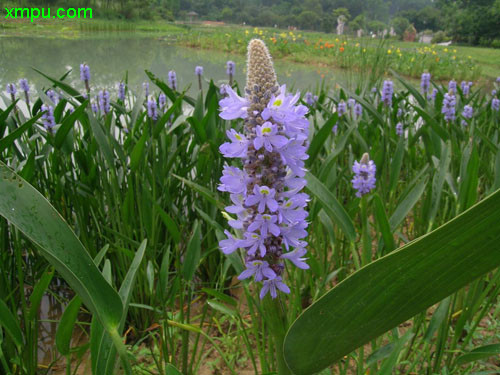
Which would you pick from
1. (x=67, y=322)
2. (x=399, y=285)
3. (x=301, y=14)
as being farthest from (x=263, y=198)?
(x=301, y=14)

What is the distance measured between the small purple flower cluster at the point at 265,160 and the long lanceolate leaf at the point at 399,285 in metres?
0.12

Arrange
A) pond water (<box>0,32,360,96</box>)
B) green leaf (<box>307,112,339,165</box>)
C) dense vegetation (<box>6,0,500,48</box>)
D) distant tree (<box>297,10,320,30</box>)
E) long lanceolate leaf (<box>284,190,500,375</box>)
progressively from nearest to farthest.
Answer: long lanceolate leaf (<box>284,190,500,375</box>)
green leaf (<box>307,112,339,165</box>)
pond water (<box>0,32,360,96</box>)
dense vegetation (<box>6,0,500,48</box>)
distant tree (<box>297,10,320,30</box>)

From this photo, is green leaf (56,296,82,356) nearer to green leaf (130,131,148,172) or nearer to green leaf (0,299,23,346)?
green leaf (0,299,23,346)

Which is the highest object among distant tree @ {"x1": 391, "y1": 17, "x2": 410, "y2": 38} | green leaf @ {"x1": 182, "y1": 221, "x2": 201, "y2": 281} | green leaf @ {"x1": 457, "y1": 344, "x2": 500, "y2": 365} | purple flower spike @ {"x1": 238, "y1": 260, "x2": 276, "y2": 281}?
distant tree @ {"x1": 391, "y1": 17, "x2": 410, "y2": 38}

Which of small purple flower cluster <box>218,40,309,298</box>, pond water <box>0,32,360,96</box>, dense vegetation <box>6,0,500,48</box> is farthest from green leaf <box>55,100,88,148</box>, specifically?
dense vegetation <box>6,0,500,48</box>

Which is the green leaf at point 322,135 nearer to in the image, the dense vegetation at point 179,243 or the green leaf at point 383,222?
the dense vegetation at point 179,243

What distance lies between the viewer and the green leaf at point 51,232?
559 mm

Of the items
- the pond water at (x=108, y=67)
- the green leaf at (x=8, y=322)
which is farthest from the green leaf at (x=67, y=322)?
the pond water at (x=108, y=67)

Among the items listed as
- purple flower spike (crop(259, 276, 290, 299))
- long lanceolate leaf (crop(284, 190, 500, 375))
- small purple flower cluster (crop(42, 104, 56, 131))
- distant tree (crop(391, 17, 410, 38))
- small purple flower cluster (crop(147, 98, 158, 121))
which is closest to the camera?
long lanceolate leaf (crop(284, 190, 500, 375))

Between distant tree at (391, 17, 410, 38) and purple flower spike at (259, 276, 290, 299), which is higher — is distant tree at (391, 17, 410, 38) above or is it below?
above

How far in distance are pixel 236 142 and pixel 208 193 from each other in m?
0.29

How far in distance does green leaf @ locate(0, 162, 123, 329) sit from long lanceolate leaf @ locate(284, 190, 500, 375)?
10.2 inches

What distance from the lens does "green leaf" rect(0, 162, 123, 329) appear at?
559 millimetres

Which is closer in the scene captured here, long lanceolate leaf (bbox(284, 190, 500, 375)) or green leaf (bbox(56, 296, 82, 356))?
long lanceolate leaf (bbox(284, 190, 500, 375))
